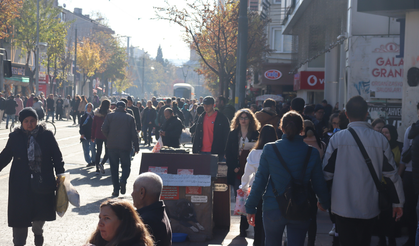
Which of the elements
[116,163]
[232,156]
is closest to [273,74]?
[116,163]

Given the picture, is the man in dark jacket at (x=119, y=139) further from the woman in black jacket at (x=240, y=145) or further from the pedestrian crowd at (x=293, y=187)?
the pedestrian crowd at (x=293, y=187)

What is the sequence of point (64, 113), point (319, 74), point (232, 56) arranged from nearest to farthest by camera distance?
point (319, 74), point (232, 56), point (64, 113)

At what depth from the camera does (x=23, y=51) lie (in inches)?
1832

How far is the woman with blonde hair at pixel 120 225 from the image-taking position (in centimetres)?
277

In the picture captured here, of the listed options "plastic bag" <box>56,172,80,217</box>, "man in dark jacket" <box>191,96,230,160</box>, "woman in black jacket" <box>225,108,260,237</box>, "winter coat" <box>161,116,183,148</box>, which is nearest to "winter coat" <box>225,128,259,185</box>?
"woman in black jacket" <box>225,108,260,237</box>

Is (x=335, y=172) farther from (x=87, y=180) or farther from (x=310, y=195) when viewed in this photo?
(x=87, y=180)

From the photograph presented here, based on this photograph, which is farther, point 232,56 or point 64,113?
point 64,113

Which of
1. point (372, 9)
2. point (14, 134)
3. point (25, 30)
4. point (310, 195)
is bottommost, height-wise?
point (310, 195)

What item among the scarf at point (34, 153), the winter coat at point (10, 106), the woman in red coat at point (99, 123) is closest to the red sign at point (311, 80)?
the winter coat at point (10, 106)

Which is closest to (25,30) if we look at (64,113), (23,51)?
(23,51)

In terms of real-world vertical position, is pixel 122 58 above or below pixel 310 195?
above

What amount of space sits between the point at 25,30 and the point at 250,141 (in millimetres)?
41402

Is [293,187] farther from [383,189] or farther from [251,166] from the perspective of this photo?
[251,166]

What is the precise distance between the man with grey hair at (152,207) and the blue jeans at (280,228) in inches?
45.5
